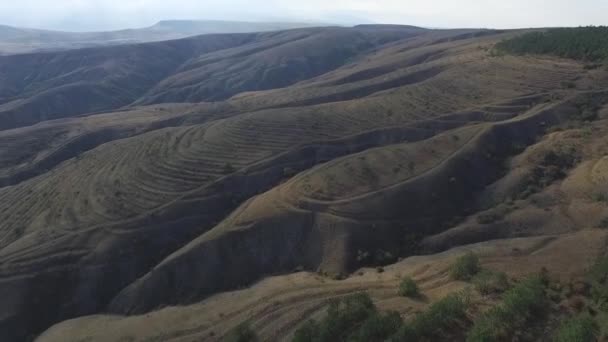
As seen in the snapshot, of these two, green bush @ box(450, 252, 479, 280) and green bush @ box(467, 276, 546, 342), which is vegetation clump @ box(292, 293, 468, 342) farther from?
green bush @ box(450, 252, 479, 280)

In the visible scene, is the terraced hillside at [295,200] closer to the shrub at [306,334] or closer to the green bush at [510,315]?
the shrub at [306,334]

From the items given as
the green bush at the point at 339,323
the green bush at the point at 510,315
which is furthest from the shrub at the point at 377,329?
the green bush at the point at 510,315

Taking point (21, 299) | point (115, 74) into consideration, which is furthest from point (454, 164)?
point (115, 74)

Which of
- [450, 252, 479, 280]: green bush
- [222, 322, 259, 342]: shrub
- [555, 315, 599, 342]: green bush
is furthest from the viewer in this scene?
[450, 252, 479, 280]: green bush

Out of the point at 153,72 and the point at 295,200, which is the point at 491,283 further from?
the point at 153,72

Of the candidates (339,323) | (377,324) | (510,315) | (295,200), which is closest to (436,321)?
(377,324)

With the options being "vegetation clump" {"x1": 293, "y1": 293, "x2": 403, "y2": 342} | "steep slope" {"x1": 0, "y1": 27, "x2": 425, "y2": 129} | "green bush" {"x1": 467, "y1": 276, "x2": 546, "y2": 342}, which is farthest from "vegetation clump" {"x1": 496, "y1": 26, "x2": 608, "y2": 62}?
"vegetation clump" {"x1": 293, "y1": 293, "x2": 403, "y2": 342}
